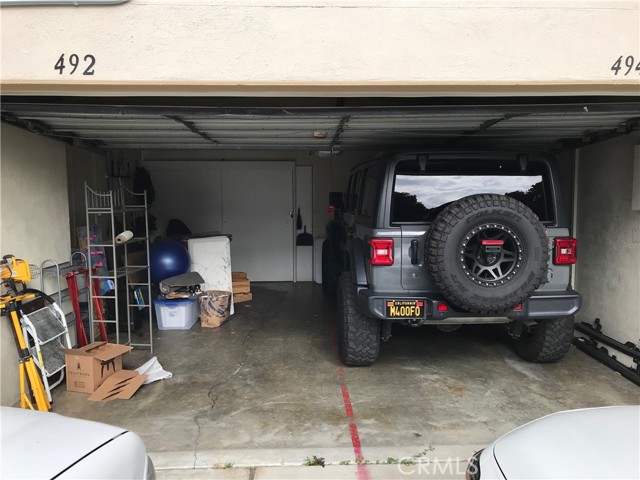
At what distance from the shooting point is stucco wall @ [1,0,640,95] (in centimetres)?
269

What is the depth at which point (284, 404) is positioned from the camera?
131 inches

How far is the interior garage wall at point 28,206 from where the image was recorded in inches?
125

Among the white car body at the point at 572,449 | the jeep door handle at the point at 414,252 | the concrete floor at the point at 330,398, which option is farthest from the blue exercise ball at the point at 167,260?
the white car body at the point at 572,449

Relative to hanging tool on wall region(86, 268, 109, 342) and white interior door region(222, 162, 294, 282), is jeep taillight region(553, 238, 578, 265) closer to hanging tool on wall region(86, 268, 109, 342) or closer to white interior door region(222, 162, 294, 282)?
hanging tool on wall region(86, 268, 109, 342)

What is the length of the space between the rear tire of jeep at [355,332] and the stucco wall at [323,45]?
1834mm

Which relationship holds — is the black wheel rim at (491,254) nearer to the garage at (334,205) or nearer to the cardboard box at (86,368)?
the garage at (334,205)

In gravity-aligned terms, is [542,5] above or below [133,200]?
above

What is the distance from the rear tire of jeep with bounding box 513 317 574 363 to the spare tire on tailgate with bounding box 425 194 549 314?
3.19 ft

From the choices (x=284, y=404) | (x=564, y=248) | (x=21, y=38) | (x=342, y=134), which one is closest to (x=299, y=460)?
(x=284, y=404)

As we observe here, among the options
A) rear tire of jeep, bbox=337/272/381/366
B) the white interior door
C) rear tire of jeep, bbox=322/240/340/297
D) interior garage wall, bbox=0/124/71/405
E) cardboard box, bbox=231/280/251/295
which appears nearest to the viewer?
interior garage wall, bbox=0/124/71/405

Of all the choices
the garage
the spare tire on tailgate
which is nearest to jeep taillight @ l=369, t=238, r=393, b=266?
the spare tire on tailgate

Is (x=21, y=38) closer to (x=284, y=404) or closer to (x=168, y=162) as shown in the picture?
(x=284, y=404)

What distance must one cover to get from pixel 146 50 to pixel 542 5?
103 inches

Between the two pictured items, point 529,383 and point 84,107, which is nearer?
point 84,107
